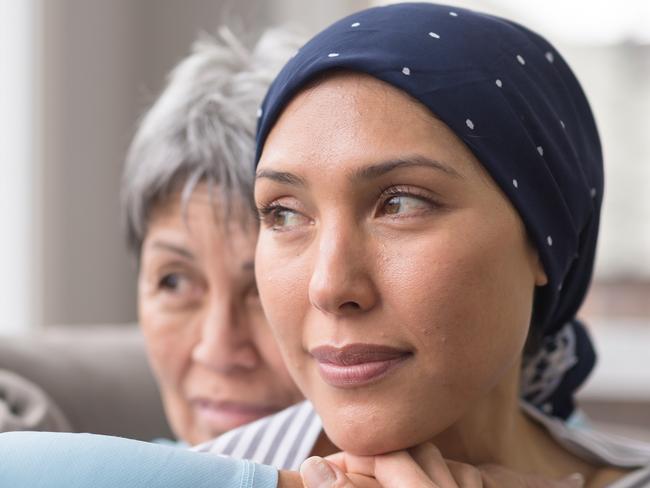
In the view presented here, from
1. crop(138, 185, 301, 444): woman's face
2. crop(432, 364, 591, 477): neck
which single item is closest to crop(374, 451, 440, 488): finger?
crop(432, 364, 591, 477): neck

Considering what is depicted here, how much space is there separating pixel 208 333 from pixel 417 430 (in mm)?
493

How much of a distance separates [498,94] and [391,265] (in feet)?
0.66

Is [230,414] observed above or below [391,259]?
below

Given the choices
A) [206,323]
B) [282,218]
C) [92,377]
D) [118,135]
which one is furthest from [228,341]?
[118,135]

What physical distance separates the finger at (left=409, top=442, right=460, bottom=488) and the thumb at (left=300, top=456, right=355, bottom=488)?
0.28 ft

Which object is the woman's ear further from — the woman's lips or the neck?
the woman's lips

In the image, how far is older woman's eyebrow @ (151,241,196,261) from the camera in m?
1.43

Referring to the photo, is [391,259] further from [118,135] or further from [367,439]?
[118,135]

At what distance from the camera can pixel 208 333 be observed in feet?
4.64

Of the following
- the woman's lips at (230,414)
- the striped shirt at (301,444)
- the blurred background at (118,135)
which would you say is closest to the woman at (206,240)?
the woman's lips at (230,414)

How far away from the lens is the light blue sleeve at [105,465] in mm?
863

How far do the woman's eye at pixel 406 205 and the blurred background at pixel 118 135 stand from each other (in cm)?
167

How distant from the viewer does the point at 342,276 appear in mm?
939

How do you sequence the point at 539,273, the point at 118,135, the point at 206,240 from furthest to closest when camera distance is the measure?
the point at 118,135 → the point at 206,240 → the point at 539,273
